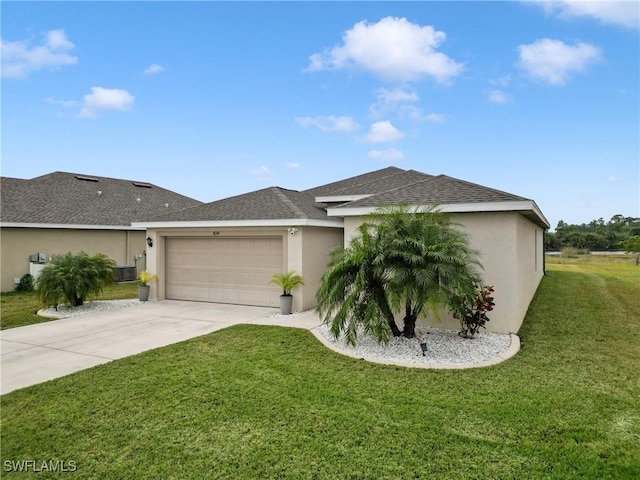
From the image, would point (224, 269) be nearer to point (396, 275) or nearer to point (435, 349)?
point (396, 275)

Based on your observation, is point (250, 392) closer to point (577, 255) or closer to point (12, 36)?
point (12, 36)

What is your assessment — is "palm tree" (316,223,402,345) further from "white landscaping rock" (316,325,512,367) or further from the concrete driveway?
the concrete driveway

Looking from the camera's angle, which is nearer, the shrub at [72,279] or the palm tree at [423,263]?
the palm tree at [423,263]

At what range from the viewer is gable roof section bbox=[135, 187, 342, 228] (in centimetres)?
1109

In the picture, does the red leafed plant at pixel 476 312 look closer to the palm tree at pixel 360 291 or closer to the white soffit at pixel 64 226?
the palm tree at pixel 360 291

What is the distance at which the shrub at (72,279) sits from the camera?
10.6 m

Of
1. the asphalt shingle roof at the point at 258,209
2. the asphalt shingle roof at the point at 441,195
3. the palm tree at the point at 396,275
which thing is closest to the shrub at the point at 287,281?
the asphalt shingle roof at the point at 258,209

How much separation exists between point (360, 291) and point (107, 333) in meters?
5.89

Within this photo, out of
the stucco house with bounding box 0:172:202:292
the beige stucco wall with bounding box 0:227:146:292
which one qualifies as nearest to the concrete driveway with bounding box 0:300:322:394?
the stucco house with bounding box 0:172:202:292

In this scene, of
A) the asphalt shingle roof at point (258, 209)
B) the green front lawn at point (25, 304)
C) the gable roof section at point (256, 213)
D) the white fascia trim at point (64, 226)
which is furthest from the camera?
the white fascia trim at point (64, 226)

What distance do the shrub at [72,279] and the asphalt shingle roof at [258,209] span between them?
8.18 feet

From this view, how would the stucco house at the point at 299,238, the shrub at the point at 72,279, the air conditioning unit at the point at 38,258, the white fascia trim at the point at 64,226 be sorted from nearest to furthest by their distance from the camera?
the stucco house at the point at 299,238
the shrub at the point at 72,279
the white fascia trim at the point at 64,226
the air conditioning unit at the point at 38,258

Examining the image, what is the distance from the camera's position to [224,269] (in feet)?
40.4

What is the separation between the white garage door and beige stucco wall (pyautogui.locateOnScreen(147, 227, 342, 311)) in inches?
9.7
